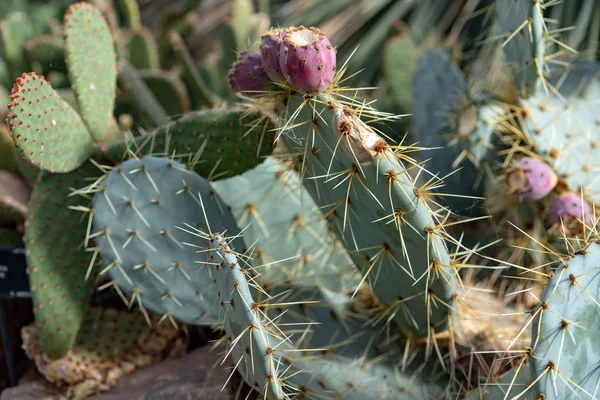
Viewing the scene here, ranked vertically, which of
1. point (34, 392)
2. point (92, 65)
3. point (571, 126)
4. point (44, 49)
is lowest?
point (34, 392)

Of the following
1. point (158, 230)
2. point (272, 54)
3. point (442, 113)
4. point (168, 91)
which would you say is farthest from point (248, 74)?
point (168, 91)

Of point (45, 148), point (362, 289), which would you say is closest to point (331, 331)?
point (362, 289)

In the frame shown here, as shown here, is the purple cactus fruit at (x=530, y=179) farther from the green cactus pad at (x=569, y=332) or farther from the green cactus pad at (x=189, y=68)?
the green cactus pad at (x=189, y=68)

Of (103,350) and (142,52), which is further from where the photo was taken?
(142,52)

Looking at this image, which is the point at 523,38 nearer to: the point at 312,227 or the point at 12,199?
the point at 312,227

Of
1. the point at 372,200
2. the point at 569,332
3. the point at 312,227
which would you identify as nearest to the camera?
the point at 569,332

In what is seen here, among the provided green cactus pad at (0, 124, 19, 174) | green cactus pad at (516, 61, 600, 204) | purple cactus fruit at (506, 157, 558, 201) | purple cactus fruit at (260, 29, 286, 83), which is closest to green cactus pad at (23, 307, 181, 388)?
green cactus pad at (0, 124, 19, 174)

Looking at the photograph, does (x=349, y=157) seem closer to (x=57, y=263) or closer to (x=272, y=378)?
(x=272, y=378)

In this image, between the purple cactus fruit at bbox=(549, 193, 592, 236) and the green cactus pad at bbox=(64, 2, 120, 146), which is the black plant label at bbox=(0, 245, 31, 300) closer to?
the green cactus pad at bbox=(64, 2, 120, 146)
